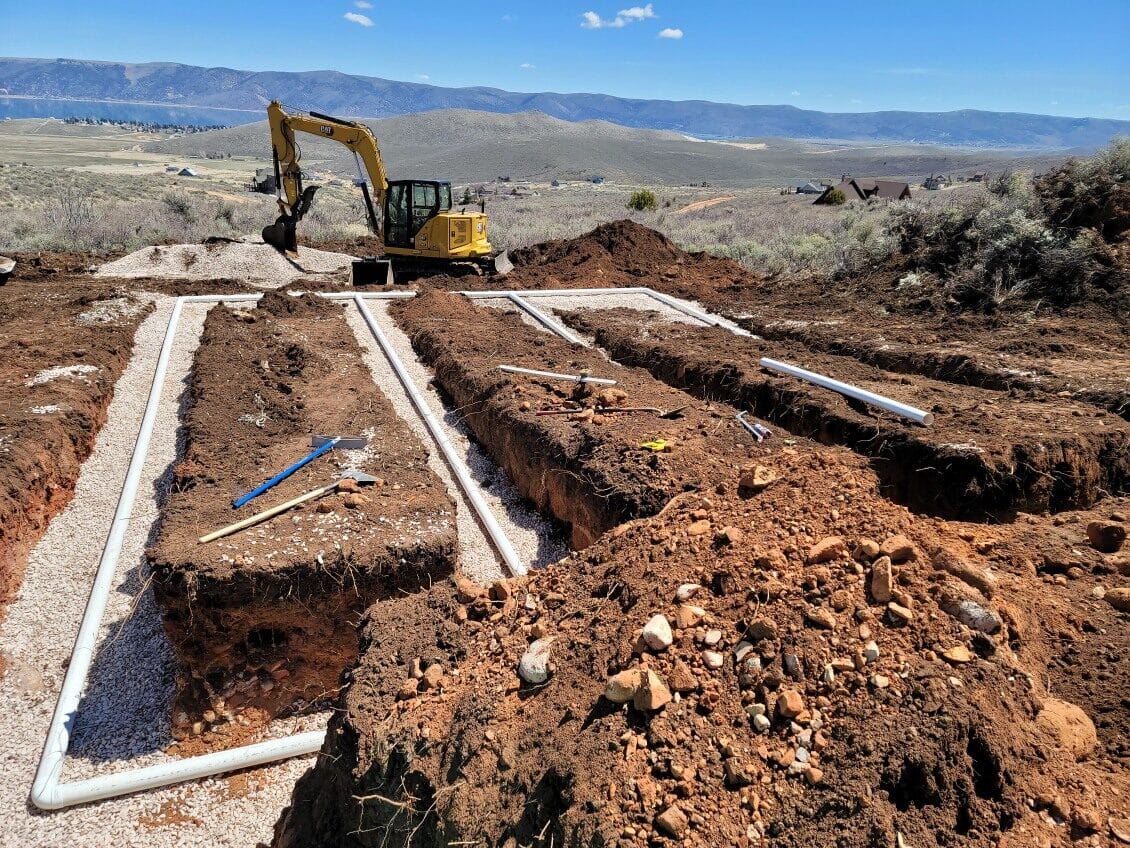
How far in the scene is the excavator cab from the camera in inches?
591

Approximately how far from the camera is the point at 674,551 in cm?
394

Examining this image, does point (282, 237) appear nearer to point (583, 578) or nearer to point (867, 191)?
point (583, 578)

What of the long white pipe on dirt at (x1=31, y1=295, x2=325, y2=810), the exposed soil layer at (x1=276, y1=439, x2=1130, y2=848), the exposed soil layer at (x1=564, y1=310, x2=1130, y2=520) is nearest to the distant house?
the exposed soil layer at (x1=564, y1=310, x2=1130, y2=520)

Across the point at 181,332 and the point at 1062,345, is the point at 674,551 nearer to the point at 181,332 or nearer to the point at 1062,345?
the point at 1062,345

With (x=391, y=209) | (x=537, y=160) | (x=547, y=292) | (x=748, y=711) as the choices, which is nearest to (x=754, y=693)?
(x=748, y=711)

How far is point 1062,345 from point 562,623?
30.6ft

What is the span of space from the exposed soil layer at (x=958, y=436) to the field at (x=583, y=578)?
35mm

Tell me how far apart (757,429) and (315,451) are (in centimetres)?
428

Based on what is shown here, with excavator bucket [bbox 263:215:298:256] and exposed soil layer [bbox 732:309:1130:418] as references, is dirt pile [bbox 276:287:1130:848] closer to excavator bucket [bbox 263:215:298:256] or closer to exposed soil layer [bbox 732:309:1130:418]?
exposed soil layer [bbox 732:309:1130:418]

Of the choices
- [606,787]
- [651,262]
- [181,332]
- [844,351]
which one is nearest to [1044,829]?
[606,787]

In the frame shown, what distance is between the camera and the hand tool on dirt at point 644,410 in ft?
23.4

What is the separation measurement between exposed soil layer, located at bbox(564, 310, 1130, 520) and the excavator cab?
28.4 feet

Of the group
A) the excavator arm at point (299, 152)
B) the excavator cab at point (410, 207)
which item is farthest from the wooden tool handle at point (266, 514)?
the excavator arm at point (299, 152)

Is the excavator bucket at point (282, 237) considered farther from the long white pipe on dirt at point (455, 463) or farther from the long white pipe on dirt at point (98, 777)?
the long white pipe on dirt at point (98, 777)
